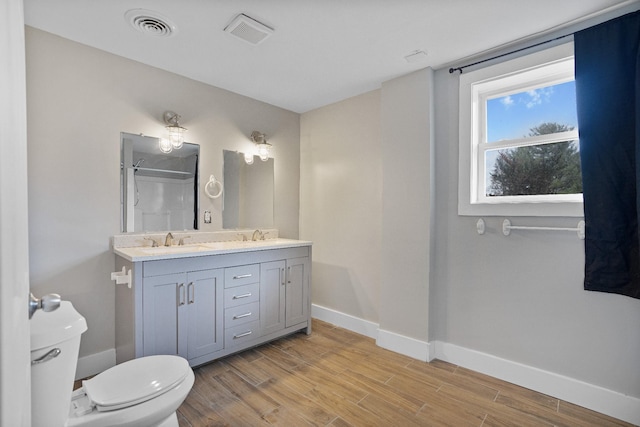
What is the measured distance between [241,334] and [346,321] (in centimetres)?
121

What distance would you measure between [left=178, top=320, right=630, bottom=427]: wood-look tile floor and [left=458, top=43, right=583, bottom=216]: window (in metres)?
1.23

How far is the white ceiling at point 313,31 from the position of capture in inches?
Answer: 70.4

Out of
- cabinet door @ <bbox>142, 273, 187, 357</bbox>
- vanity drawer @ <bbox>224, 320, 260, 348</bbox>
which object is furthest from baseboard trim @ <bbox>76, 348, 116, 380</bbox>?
vanity drawer @ <bbox>224, 320, 260, 348</bbox>

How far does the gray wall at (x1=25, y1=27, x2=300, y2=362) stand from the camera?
2.05m

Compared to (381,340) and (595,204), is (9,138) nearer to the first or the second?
(595,204)

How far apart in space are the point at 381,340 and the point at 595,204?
1.89 m

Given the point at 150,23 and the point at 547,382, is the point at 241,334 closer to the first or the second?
the point at 547,382

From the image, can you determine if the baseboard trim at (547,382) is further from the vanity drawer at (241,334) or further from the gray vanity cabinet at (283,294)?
the vanity drawer at (241,334)

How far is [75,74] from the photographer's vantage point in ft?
7.19

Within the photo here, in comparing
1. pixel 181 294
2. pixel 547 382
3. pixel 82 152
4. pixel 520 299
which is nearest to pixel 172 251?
pixel 181 294

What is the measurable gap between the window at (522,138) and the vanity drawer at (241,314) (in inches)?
73.4

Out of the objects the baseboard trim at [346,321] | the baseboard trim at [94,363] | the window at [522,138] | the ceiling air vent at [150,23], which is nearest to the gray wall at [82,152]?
the baseboard trim at [94,363]

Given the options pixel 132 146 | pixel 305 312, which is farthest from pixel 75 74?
pixel 305 312

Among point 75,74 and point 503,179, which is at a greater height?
point 75,74
